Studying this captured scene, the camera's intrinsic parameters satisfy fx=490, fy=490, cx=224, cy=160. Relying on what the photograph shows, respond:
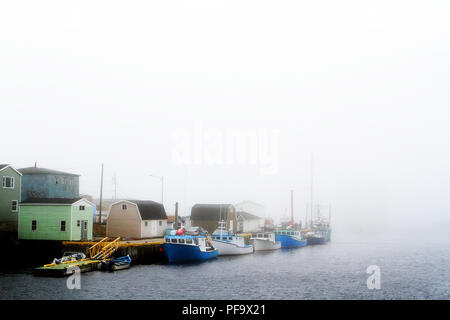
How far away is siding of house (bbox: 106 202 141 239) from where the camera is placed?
2822 inches

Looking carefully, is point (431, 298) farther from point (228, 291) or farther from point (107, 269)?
point (107, 269)

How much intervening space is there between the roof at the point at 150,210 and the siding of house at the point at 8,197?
1577 cm

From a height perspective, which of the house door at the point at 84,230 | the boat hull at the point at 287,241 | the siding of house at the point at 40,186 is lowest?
the boat hull at the point at 287,241

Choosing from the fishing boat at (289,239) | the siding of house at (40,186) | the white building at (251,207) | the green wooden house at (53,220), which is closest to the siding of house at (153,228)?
the green wooden house at (53,220)

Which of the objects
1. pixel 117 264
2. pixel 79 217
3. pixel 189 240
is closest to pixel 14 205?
pixel 79 217

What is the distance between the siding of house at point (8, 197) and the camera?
214ft

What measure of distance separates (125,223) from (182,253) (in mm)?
13059

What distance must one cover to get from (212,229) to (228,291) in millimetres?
51668

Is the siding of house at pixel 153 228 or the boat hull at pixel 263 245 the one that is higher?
the siding of house at pixel 153 228

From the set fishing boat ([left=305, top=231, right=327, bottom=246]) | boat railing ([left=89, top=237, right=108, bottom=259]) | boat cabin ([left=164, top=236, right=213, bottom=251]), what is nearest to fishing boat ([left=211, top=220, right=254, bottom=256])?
boat cabin ([left=164, top=236, right=213, bottom=251])

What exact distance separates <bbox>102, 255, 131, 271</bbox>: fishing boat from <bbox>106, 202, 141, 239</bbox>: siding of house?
17243mm

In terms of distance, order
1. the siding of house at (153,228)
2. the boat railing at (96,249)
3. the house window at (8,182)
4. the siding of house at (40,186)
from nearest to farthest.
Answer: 1. the boat railing at (96,249)
2. the house window at (8,182)
3. the siding of house at (153,228)
4. the siding of house at (40,186)

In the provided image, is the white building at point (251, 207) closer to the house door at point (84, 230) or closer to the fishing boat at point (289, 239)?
the fishing boat at point (289, 239)

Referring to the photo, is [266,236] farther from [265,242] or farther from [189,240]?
[189,240]
